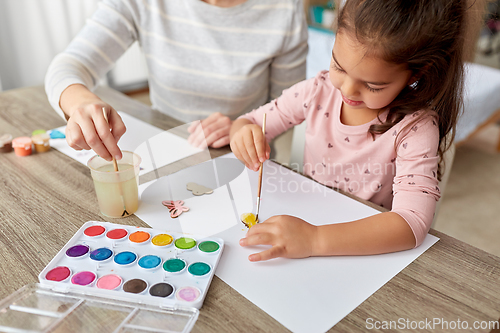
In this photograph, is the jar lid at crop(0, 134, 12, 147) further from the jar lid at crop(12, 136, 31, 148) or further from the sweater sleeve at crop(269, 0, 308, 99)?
the sweater sleeve at crop(269, 0, 308, 99)

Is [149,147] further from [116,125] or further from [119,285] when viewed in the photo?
[119,285]

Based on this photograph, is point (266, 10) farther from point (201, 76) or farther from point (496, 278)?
point (496, 278)

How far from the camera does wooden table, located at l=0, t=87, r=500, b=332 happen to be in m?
0.47

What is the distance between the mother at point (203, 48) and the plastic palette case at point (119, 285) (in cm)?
41

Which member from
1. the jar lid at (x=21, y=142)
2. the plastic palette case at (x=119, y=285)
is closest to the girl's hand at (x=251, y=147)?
the plastic palette case at (x=119, y=285)

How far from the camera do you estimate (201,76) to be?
1114 mm

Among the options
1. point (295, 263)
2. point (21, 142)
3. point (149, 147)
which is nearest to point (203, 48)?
Answer: point (149, 147)

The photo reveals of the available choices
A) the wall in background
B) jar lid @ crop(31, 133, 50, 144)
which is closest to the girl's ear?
jar lid @ crop(31, 133, 50, 144)

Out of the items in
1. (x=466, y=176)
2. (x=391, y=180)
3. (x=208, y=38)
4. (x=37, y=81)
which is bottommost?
(x=466, y=176)

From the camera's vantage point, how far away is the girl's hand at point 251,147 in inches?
29.8

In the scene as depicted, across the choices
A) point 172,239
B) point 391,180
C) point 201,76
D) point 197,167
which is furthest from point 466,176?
point 172,239

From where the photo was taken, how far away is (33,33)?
2342 millimetres

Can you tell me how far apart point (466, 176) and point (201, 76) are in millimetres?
1780

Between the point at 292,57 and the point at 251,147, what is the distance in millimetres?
443
